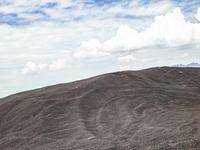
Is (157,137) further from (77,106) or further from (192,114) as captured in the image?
(77,106)

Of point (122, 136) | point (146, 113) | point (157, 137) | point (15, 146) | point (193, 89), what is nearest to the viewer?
point (157, 137)

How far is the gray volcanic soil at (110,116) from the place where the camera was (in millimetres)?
33438

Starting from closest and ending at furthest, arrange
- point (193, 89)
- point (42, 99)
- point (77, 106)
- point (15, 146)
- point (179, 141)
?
point (179, 141), point (15, 146), point (77, 106), point (42, 99), point (193, 89)

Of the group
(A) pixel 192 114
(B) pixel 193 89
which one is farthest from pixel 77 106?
(B) pixel 193 89

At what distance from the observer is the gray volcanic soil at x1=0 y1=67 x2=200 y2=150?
33438mm

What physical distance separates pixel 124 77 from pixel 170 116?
2541cm

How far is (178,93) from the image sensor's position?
56.2 meters

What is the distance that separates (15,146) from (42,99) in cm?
1667

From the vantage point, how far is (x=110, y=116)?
149ft

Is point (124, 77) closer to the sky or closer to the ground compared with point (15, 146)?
closer to the sky

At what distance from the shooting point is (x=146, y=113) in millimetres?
44469

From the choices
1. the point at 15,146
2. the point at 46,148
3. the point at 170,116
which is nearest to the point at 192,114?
the point at 170,116

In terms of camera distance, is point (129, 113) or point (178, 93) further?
point (178, 93)

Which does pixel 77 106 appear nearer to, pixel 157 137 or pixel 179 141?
pixel 157 137
